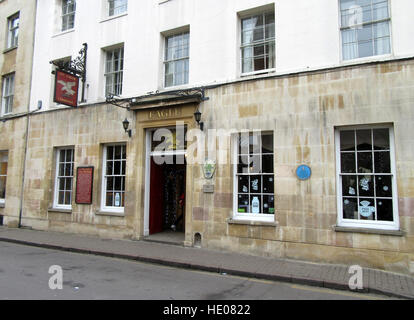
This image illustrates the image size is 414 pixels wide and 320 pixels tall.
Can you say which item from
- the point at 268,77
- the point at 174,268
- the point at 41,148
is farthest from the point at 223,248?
the point at 41,148

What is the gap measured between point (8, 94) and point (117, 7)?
7648 mm

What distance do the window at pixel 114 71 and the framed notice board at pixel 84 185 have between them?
3.15 meters

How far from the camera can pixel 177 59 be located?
10836mm

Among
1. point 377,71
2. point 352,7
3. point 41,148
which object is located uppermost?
point 352,7

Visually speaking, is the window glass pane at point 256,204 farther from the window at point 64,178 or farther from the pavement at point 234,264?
the window at point 64,178

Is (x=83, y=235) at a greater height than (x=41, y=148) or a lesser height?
lesser

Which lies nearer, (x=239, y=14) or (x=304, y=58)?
(x=304, y=58)

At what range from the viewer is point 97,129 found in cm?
1194

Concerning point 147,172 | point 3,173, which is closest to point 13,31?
point 3,173

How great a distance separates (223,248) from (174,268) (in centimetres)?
190

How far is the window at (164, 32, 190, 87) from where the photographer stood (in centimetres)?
1078

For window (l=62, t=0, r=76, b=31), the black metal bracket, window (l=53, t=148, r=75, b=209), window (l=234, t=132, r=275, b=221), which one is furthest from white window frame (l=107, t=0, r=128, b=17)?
window (l=234, t=132, r=275, b=221)

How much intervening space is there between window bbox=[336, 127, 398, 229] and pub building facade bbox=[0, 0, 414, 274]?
0.09 feet
